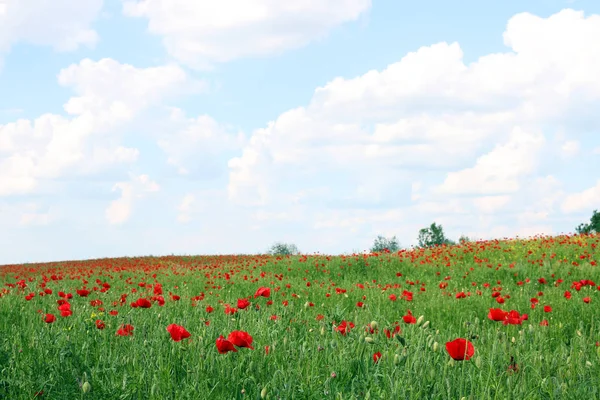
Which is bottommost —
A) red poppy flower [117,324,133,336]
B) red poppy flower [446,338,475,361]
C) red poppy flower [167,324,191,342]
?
red poppy flower [117,324,133,336]

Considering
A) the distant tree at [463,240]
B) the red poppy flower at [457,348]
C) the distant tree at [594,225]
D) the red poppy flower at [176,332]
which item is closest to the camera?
the red poppy flower at [457,348]

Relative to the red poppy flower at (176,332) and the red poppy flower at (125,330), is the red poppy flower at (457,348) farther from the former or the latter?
the red poppy flower at (125,330)

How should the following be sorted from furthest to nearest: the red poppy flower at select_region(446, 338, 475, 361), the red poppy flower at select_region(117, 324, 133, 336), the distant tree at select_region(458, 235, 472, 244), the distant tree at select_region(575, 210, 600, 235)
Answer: the distant tree at select_region(575, 210, 600, 235) → the distant tree at select_region(458, 235, 472, 244) → the red poppy flower at select_region(117, 324, 133, 336) → the red poppy flower at select_region(446, 338, 475, 361)

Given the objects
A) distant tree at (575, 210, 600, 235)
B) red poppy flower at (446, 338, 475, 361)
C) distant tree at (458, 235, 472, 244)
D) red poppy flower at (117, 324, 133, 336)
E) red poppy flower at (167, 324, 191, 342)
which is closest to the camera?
red poppy flower at (446, 338, 475, 361)

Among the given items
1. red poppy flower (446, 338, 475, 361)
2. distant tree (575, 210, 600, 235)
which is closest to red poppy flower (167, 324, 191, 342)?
red poppy flower (446, 338, 475, 361)

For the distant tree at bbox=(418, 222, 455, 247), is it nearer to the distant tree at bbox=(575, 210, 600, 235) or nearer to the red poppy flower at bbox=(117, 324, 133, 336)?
the distant tree at bbox=(575, 210, 600, 235)

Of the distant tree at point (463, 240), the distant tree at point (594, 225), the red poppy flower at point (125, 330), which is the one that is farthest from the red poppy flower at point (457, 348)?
the distant tree at point (594, 225)

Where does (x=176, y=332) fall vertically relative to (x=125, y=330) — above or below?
above

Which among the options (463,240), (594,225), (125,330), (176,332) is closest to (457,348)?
(176,332)

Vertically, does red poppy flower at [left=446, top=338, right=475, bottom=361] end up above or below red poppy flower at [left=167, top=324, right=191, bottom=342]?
below

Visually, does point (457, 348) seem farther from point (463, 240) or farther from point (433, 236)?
point (433, 236)

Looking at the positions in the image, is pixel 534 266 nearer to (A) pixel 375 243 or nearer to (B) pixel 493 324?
(B) pixel 493 324

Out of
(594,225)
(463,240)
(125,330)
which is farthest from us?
(594,225)

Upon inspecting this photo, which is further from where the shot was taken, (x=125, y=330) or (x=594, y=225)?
(x=594, y=225)
